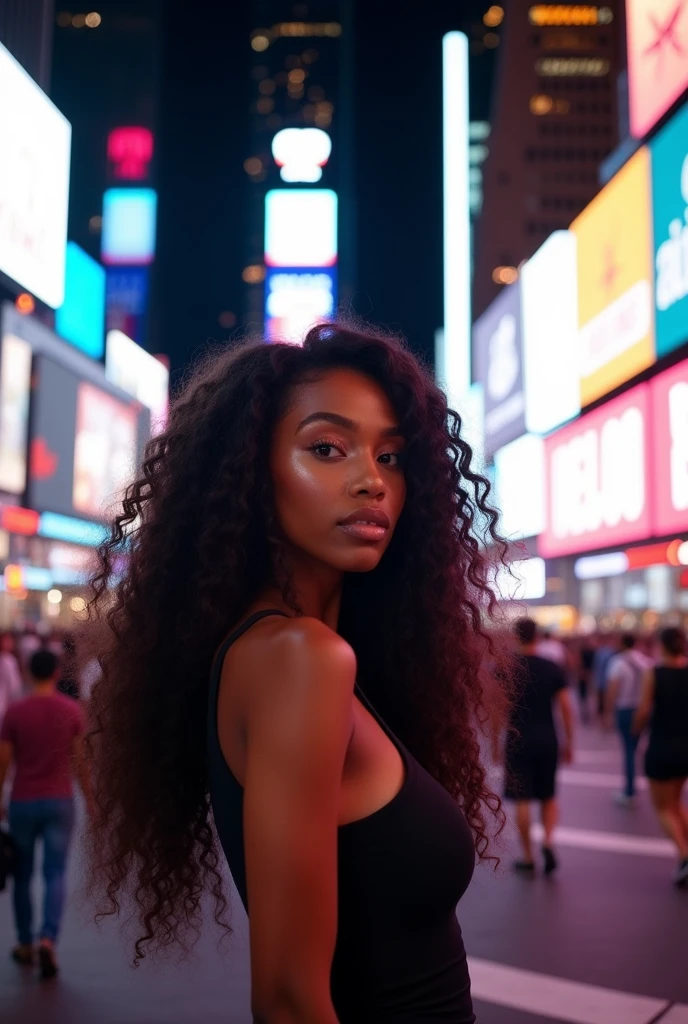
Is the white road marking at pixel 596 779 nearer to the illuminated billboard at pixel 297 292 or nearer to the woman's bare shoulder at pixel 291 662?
the woman's bare shoulder at pixel 291 662

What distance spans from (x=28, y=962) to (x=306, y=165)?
4424 centimetres

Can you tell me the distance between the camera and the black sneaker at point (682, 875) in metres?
6.91

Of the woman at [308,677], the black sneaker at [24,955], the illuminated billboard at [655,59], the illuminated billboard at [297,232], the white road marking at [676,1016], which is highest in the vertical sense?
the illuminated billboard at [297,232]

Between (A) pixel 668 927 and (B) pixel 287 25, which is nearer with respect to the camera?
(A) pixel 668 927

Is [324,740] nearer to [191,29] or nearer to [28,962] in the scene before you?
[28,962]

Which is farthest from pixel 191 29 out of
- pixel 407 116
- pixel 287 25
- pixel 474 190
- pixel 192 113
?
pixel 287 25

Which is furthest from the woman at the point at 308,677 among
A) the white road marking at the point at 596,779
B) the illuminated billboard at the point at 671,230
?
the white road marking at the point at 596,779

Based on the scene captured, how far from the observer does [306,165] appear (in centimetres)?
4559

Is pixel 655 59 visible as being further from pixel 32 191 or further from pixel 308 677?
pixel 308 677

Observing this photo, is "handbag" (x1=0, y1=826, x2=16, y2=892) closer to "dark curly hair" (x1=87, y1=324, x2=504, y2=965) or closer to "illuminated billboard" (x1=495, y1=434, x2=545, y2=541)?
"dark curly hair" (x1=87, y1=324, x2=504, y2=965)

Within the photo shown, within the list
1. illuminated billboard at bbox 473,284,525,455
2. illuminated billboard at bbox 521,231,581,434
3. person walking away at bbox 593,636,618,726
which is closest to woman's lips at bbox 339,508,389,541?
illuminated billboard at bbox 521,231,581,434

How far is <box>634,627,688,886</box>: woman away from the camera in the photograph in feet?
23.7

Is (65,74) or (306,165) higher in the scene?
(65,74)

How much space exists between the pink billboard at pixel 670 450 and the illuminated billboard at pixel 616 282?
0.70 meters
